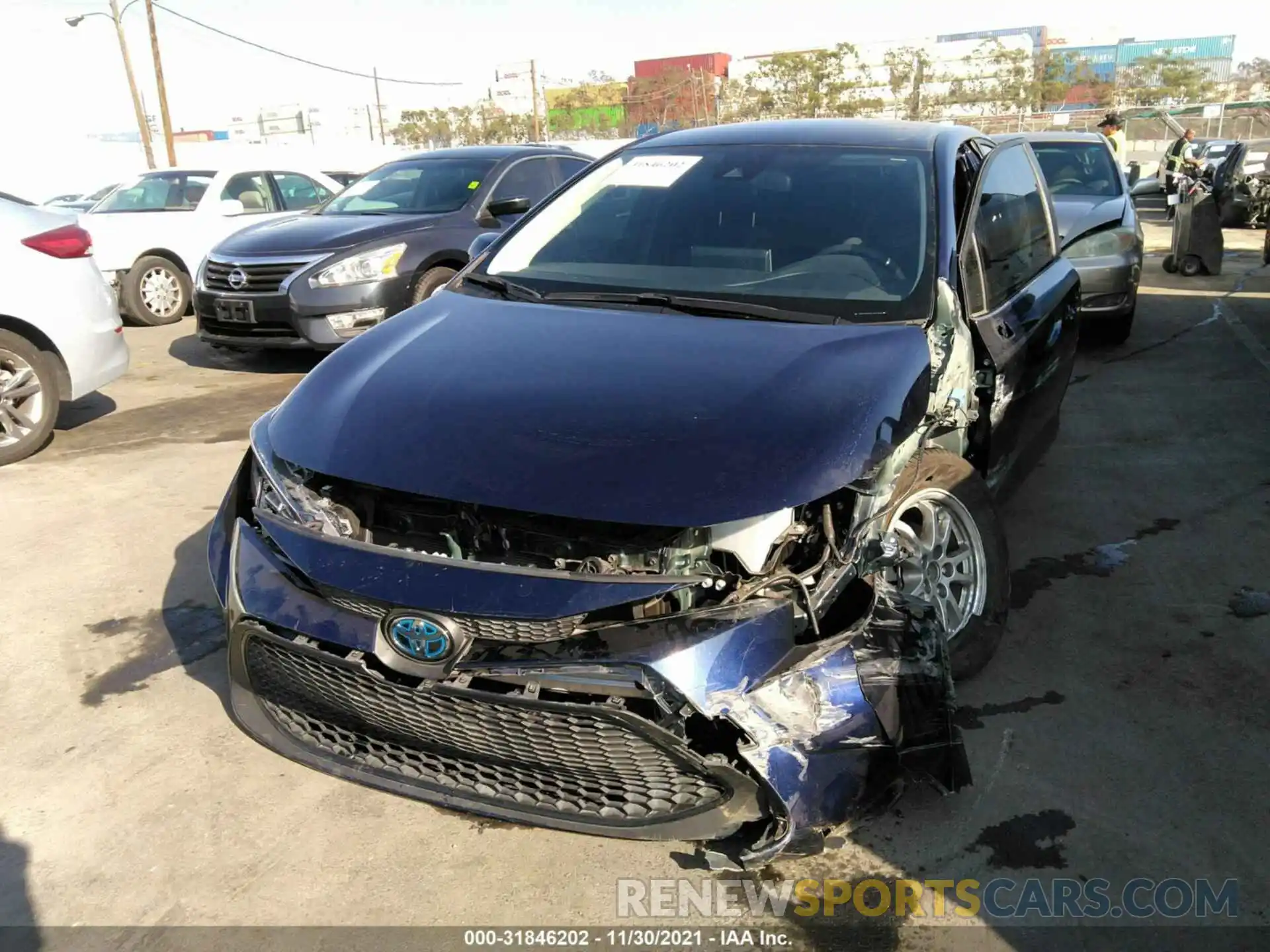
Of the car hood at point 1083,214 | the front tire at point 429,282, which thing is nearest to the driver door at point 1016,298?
the car hood at point 1083,214

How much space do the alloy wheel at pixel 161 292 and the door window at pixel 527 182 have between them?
171 inches

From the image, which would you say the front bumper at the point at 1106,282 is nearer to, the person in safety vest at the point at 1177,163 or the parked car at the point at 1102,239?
the parked car at the point at 1102,239

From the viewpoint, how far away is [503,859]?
2561 mm

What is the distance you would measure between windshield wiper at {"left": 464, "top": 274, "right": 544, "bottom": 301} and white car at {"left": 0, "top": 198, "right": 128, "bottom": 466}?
11.2 feet

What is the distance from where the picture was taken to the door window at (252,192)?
10844 mm

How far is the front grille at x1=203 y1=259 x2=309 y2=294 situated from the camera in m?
7.42

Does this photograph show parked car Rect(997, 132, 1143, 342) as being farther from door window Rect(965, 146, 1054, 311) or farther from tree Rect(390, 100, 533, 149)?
tree Rect(390, 100, 533, 149)

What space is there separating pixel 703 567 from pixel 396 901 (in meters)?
1.13

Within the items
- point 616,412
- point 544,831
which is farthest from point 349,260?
point 544,831

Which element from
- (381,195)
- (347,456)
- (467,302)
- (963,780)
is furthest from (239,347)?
(963,780)

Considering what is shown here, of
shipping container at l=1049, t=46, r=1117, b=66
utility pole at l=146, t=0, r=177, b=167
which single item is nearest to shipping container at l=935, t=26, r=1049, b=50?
shipping container at l=1049, t=46, r=1117, b=66

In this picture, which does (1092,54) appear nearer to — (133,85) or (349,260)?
(133,85)

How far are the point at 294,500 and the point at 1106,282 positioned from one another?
22.7 ft
